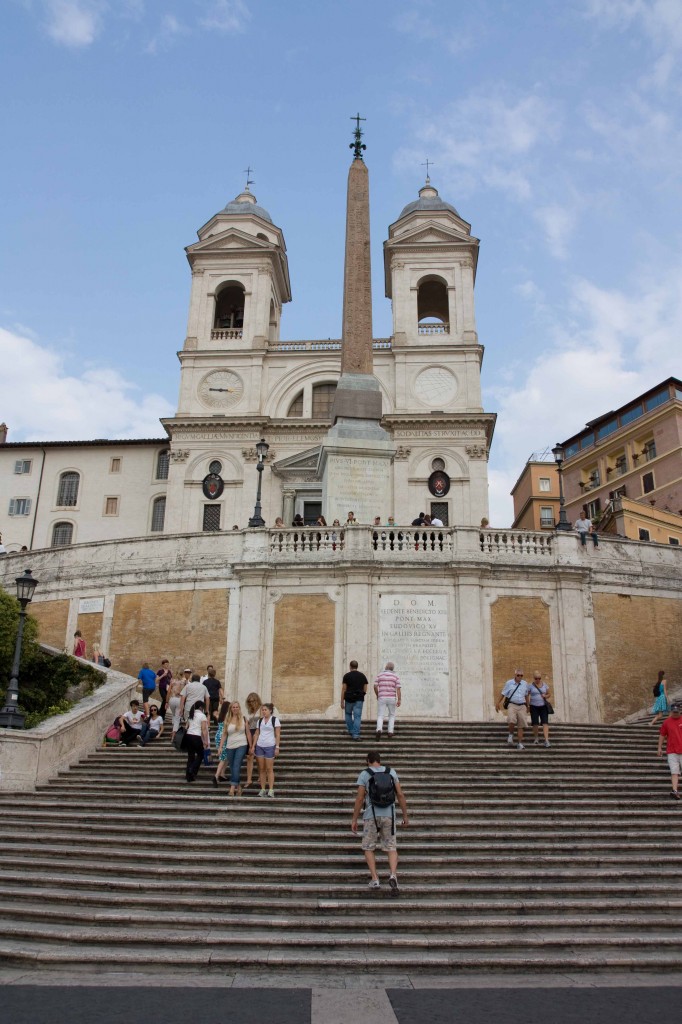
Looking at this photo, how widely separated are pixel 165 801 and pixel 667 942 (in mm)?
6970

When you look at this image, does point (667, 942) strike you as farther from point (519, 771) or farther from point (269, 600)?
point (269, 600)

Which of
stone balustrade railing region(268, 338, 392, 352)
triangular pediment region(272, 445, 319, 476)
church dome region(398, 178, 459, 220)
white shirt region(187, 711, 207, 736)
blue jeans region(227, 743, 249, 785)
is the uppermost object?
church dome region(398, 178, 459, 220)

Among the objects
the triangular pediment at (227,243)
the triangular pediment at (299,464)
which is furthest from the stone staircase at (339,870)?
the triangular pediment at (227,243)

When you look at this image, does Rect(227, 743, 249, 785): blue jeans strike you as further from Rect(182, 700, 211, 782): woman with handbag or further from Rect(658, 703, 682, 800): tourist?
Rect(658, 703, 682, 800): tourist

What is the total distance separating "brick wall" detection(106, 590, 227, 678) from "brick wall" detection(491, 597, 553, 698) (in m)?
6.46

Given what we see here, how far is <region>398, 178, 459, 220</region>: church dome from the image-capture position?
45.0 m

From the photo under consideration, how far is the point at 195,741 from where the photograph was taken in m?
12.9

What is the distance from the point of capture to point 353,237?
32281mm

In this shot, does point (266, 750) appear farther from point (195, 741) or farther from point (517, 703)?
point (517, 703)

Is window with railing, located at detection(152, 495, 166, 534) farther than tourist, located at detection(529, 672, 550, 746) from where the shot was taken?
Yes

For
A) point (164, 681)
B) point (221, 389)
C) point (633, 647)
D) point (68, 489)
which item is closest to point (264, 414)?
point (221, 389)

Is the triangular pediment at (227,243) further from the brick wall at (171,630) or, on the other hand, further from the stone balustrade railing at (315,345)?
the brick wall at (171,630)

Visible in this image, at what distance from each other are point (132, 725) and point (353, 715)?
3999 millimetres

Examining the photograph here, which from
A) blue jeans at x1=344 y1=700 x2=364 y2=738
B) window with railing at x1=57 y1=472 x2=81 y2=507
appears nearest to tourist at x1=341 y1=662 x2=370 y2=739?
blue jeans at x1=344 y1=700 x2=364 y2=738
